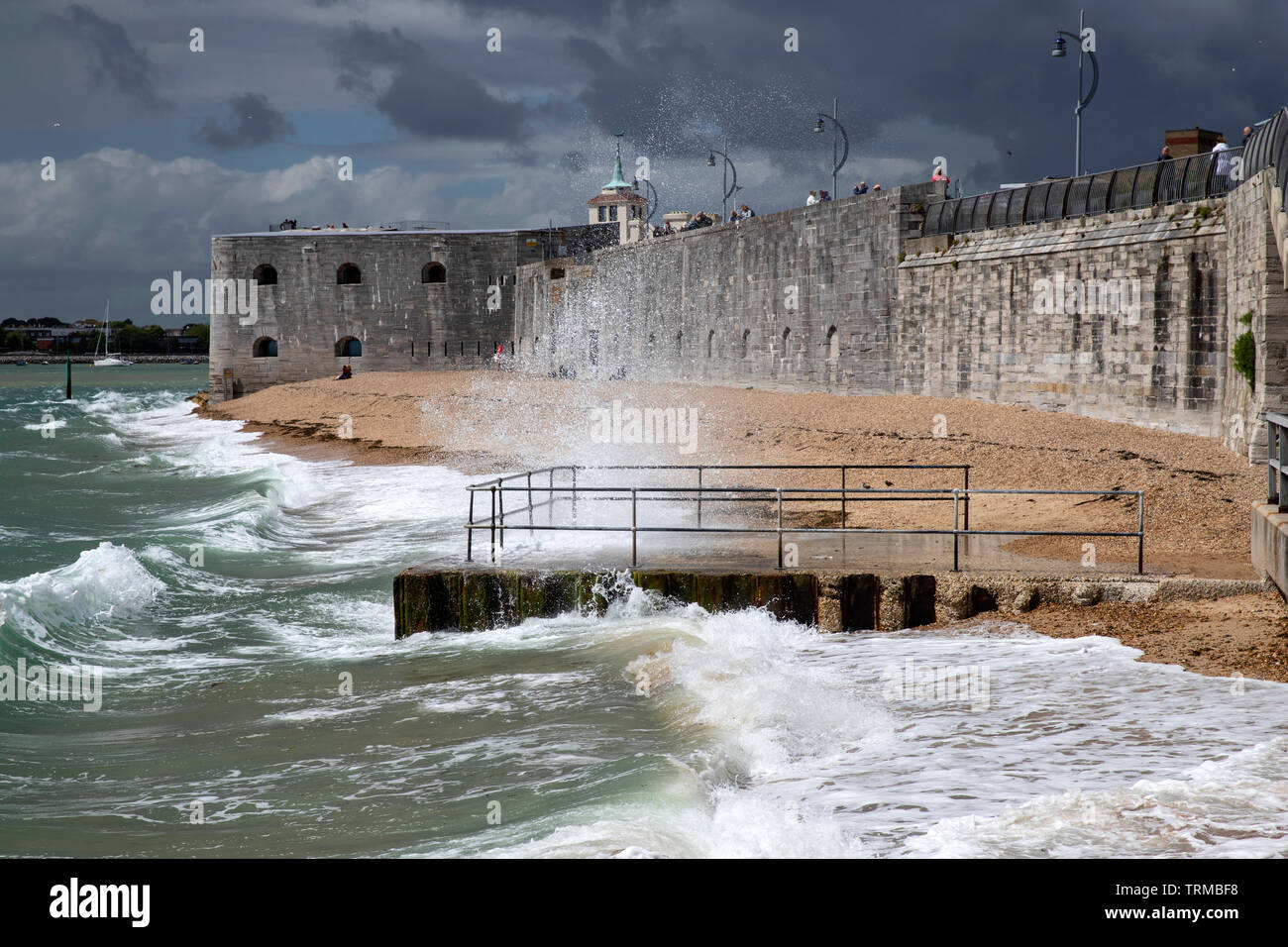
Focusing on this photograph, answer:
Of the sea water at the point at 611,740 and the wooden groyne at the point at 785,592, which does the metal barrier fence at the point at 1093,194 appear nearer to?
the wooden groyne at the point at 785,592

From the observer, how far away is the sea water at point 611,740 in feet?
20.8

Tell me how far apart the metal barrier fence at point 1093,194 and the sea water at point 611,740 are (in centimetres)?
1231

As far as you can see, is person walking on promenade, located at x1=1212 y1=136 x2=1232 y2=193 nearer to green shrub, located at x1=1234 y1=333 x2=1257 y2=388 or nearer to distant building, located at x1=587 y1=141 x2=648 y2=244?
green shrub, located at x1=1234 y1=333 x2=1257 y2=388

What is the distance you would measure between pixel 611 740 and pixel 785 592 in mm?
3255

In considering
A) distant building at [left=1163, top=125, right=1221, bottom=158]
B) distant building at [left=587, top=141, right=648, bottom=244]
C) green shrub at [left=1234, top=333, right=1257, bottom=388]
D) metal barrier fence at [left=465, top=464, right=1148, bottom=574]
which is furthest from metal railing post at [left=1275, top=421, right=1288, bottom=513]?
distant building at [left=587, top=141, right=648, bottom=244]

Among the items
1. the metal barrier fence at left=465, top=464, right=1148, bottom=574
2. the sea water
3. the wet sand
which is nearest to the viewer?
the sea water

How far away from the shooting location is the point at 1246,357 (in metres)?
16.5

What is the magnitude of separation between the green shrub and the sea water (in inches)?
335

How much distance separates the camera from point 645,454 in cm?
2448

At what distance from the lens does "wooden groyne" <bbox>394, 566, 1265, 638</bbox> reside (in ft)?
34.2

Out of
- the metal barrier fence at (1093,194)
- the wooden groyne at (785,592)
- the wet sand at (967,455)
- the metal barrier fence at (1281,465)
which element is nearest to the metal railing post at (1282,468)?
the metal barrier fence at (1281,465)

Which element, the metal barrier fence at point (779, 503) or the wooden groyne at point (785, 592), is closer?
the wooden groyne at point (785, 592)

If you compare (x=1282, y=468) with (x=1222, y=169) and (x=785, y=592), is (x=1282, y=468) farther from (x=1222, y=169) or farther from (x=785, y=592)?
(x=1222, y=169)

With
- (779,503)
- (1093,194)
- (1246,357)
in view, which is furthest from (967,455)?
(779,503)
